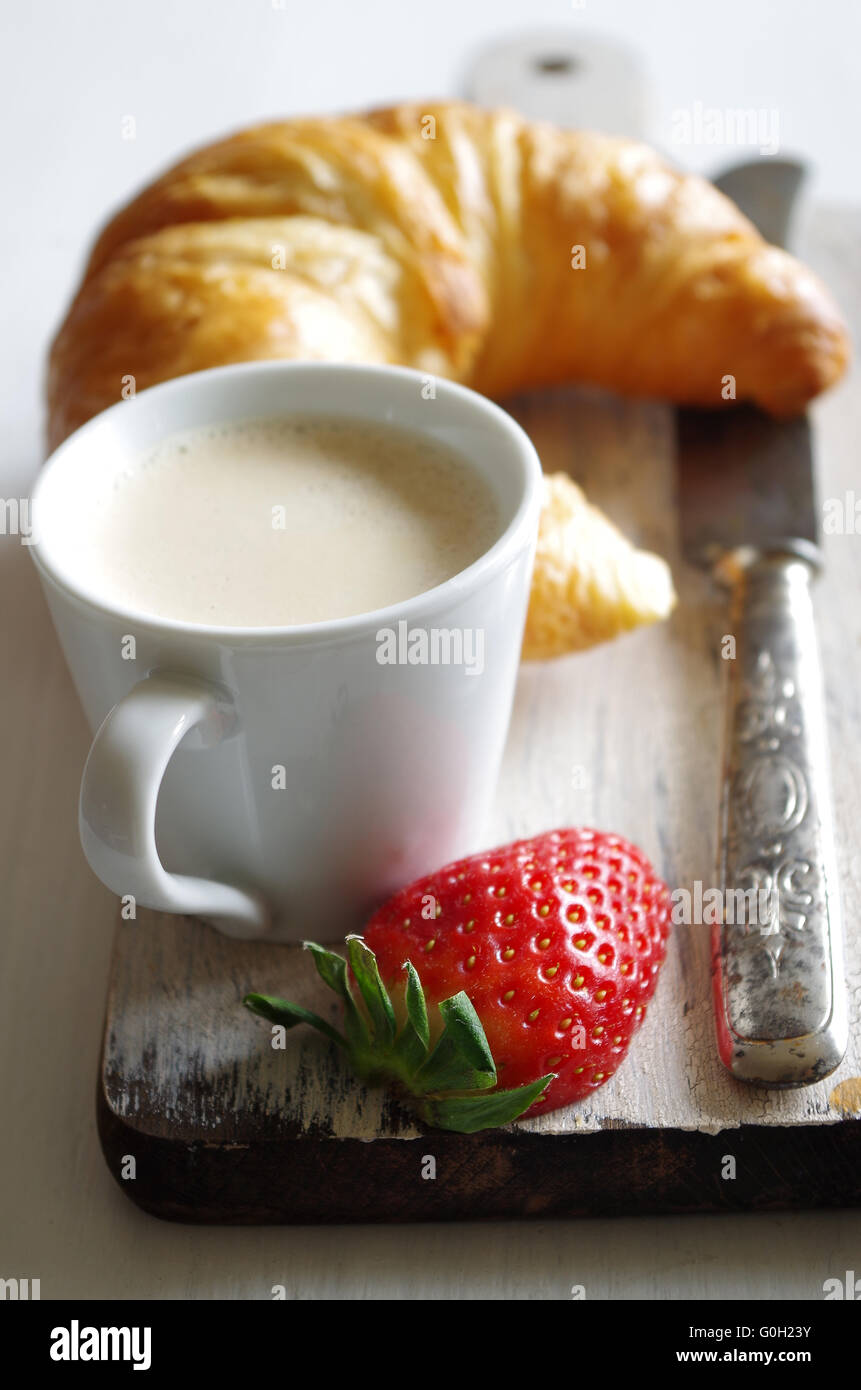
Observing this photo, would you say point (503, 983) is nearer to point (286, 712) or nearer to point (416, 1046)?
point (416, 1046)

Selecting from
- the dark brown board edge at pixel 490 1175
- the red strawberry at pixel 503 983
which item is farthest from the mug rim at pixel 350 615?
the dark brown board edge at pixel 490 1175

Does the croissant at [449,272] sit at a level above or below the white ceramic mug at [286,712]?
above

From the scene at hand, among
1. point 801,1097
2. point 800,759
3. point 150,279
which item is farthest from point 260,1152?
point 150,279

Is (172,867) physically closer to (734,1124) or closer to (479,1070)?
(479,1070)

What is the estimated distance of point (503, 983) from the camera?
2.35 feet

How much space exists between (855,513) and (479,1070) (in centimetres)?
71

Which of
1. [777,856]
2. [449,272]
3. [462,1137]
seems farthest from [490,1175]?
[449,272]

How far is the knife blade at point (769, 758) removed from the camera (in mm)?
747

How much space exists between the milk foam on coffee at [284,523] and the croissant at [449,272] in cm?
21

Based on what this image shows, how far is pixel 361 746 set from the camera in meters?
0.75

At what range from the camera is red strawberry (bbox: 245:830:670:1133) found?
0.70 m

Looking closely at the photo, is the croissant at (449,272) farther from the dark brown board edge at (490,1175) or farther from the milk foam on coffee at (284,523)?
the dark brown board edge at (490,1175)

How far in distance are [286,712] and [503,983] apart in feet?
0.59

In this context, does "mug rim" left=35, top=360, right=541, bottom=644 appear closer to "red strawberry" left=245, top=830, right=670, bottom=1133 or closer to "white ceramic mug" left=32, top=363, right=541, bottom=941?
"white ceramic mug" left=32, top=363, right=541, bottom=941
